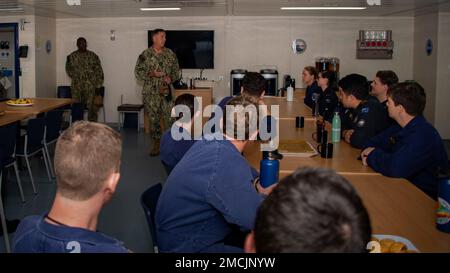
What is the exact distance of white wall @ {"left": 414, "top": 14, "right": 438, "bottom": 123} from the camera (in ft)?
29.6

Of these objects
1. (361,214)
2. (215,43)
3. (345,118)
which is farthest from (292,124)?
(215,43)

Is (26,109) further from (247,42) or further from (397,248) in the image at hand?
(397,248)

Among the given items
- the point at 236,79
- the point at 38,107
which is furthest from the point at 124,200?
the point at 236,79

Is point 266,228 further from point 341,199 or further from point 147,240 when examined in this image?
point 147,240

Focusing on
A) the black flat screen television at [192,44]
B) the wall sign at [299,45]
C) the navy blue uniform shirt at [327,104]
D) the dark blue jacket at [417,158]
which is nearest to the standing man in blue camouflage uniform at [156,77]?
the navy blue uniform shirt at [327,104]

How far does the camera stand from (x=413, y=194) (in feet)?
8.59

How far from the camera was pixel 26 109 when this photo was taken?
6188 millimetres

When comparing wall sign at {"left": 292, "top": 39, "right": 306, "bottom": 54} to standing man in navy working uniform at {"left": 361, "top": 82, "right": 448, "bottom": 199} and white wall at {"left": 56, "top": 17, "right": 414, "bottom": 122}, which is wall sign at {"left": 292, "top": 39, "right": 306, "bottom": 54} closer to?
white wall at {"left": 56, "top": 17, "right": 414, "bottom": 122}

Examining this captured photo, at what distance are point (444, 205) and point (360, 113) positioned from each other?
2.19 m

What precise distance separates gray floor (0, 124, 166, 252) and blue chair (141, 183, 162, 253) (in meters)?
1.43

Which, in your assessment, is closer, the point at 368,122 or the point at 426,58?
the point at 368,122

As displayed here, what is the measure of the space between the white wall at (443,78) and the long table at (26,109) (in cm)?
626
